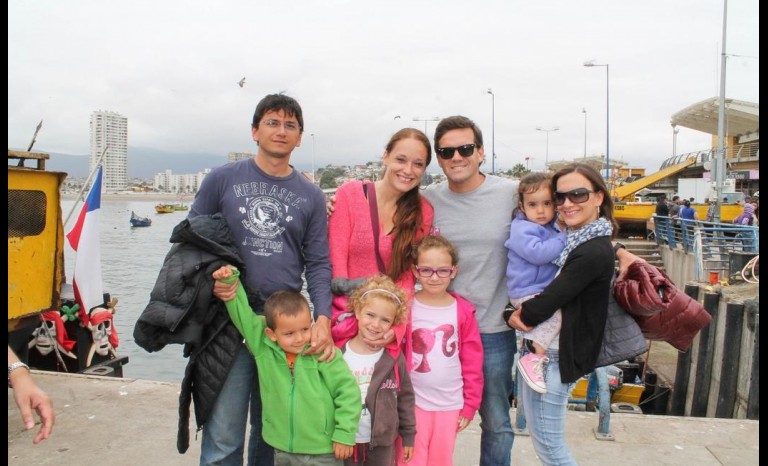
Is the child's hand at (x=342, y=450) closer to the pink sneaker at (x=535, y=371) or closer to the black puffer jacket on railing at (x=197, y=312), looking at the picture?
the black puffer jacket on railing at (x=197, y=312)

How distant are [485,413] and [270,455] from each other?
1128 mm

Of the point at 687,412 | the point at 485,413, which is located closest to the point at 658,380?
the point at 687,412

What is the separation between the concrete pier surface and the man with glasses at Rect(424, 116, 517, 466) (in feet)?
3.16

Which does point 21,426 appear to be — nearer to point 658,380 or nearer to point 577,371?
point 577,371

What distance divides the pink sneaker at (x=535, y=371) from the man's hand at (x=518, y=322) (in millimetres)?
136

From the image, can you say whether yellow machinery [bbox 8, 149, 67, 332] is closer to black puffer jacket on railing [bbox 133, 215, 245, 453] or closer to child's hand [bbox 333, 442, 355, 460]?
black puffer jacket on railing [bbox 133, 215, 245, 453]

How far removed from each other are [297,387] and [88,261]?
490cm

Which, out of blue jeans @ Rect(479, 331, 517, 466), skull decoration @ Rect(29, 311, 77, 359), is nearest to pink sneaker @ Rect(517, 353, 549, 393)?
blue jeans @ Rect(479, 331, 517, 466)

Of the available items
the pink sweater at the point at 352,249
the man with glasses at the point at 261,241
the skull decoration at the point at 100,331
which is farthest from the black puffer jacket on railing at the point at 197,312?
the skull decoration at the point at 100,331

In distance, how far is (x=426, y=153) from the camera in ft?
9.25

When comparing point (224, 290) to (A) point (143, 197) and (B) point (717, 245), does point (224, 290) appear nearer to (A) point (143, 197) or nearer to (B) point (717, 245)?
(B) point (717, 245)

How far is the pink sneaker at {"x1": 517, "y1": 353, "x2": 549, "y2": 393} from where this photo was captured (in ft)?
8.34

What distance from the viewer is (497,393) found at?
2877 mm

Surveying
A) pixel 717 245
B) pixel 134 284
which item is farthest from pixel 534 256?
pixel 134 284
